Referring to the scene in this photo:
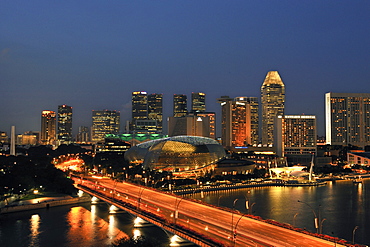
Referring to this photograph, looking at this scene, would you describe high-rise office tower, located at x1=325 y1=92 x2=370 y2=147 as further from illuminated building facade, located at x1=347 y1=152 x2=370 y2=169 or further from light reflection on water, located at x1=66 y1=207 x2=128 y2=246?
light reflection on water, located at x1=66 y1=207 x2=128 y2=246

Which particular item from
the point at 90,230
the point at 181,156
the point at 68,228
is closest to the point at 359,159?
the point at 181,156

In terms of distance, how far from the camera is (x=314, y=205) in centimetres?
5984

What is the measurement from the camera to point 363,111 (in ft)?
641

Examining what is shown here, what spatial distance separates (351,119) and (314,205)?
493ft

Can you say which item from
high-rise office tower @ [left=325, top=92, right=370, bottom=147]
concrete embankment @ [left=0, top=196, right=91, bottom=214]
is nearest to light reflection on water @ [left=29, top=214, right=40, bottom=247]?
concrete embankment @ [left=0, top=196, right=91, bottom=214]

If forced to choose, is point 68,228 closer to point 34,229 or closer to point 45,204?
point 34,229

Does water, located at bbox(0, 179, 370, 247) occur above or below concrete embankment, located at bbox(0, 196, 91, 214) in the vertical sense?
below

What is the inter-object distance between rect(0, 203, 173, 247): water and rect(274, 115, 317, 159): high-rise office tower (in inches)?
4510

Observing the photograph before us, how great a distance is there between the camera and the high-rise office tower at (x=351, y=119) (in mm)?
194375

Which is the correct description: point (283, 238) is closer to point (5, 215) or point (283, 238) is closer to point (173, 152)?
point (5, 215)

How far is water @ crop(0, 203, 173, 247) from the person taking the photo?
3953 cm

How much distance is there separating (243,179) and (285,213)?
1421 inches

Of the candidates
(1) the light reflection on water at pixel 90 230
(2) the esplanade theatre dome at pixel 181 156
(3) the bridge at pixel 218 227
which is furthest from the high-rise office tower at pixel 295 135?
(3) the bridge at pixel 218 227

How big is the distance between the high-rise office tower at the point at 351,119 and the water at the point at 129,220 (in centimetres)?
13253
